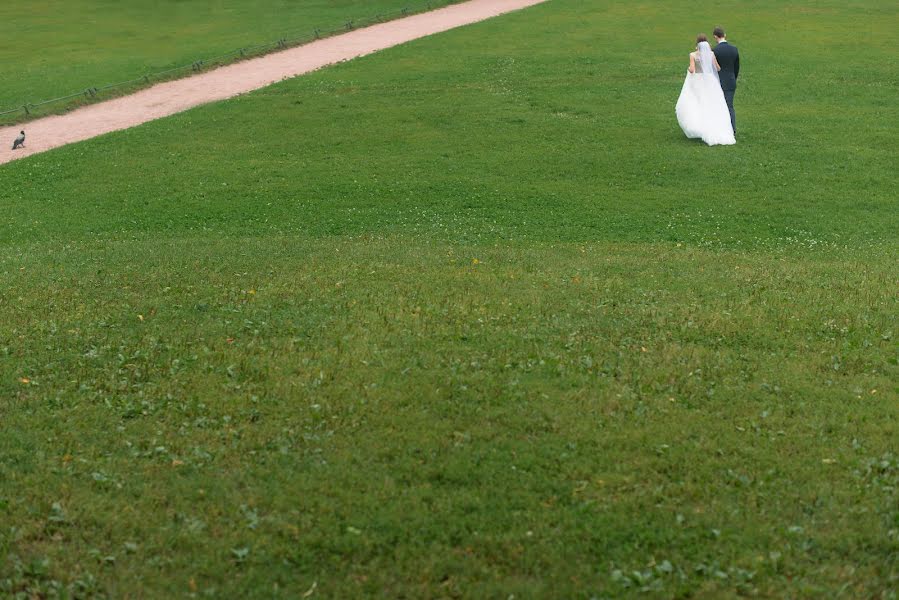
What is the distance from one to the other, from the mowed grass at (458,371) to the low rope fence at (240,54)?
23.9ft

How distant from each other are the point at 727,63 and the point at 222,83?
15904mm

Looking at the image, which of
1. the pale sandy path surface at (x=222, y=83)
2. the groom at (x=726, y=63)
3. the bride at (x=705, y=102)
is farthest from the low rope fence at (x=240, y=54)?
the groom at (x=726, y=63)

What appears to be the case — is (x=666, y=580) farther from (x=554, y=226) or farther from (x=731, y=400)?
(x=554, y=226)

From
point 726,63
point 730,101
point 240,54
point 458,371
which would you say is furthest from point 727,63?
point 240,54

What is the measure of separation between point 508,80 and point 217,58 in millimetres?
10964

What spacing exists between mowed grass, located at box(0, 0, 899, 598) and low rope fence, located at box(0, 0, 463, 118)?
7273mm

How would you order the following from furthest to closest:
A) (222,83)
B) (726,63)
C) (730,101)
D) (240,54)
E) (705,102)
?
(240,54) < (222,83) < (730,101) < (705,102) < (726,63)

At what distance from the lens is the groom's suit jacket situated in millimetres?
20828

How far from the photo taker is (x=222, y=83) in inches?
1184

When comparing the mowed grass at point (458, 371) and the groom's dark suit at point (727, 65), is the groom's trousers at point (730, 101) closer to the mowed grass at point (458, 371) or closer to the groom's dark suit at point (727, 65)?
the groom's dark suit at point (727, 65)

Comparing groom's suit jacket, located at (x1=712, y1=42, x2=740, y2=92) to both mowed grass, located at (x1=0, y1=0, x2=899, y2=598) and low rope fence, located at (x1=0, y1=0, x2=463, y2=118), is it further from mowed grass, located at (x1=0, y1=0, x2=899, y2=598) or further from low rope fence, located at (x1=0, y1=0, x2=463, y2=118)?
low rope fence, located at (x1=0, y1=0, x2=463, y2=118)

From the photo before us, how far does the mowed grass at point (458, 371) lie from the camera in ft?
22.4

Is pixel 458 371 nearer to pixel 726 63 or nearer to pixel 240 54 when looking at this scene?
pixel 726 63

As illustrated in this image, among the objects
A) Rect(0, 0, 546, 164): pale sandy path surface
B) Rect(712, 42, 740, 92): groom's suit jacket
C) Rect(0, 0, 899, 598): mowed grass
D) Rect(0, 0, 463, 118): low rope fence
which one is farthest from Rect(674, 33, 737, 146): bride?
Rect(0, 0, 463, 118): low rope fence
